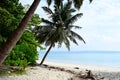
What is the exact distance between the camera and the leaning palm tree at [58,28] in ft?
145

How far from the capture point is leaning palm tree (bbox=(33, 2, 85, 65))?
145ft

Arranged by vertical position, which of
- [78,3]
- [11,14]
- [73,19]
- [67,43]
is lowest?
[78,3]

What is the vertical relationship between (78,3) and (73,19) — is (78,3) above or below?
below

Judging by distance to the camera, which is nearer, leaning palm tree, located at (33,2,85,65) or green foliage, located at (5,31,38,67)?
green foliage, located at (5,31,38,67)

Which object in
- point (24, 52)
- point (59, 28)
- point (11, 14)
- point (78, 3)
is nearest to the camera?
point (78, 3)

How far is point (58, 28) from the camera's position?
44719 millimetres

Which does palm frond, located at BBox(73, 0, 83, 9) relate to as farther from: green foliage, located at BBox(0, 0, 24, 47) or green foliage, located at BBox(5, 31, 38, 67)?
green foliage, located at BBox(5, 31, 38, 67)

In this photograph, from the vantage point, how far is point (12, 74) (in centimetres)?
2683

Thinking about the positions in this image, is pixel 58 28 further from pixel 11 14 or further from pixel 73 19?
pixel 11 14

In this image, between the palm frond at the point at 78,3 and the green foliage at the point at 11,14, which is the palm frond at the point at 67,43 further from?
the palm frond at the point at 78,3

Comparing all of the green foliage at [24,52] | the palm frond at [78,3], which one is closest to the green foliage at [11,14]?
the green foliage at [24,52]

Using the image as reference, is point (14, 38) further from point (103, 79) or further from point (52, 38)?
point (52, 38)

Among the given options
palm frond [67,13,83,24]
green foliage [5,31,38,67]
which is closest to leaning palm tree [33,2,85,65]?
palm frond [67,13,83,24]

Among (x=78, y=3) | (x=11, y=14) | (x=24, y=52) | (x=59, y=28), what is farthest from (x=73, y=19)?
(x=78, y=3)
